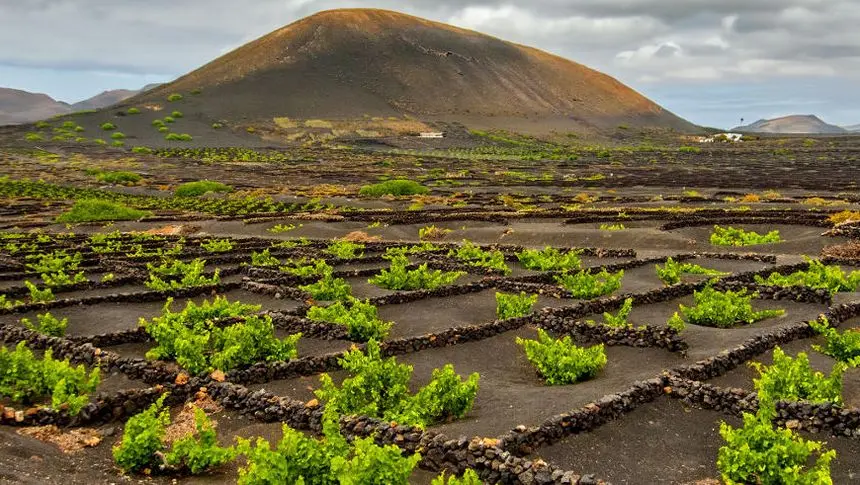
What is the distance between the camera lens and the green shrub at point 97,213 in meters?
A: 53.3

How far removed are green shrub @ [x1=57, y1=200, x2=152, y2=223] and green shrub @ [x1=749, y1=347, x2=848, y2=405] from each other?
51.8m

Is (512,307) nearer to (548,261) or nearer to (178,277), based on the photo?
(548,261)

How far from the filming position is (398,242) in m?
39.6

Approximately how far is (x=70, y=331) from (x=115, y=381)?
5764 millimetres

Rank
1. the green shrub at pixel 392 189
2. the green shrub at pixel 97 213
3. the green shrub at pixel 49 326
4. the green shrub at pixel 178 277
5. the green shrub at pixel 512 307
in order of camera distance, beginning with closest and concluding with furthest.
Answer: the green shrub at pixel 49 326 < the green shrub at pixel 512 307 < the green shrub at pixel 178 277 < the green shrub at pixel 97 213 < the green shrub at pixel 392 189

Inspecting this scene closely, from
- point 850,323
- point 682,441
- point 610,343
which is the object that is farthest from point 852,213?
point 682,441

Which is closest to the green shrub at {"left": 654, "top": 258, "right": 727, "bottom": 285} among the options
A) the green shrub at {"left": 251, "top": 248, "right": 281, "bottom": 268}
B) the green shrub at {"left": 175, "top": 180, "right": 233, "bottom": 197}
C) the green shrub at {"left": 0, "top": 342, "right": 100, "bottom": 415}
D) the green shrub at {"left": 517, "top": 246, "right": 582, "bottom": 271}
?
the green shrub at {"left": 517, "top": 246, "right": 582, "bottom": 271}

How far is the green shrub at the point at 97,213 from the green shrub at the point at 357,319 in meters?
40.6

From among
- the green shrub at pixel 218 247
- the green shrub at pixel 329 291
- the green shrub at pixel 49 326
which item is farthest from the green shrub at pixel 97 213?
the green shrub at pixel 49 326

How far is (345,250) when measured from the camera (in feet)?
112

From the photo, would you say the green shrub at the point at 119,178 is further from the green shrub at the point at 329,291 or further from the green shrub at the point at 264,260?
the green shrub at the point at 329,291

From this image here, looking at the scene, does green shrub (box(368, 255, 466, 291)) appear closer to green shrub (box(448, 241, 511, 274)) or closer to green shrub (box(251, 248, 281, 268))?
green shrub (box(448, 241, 511, 274))

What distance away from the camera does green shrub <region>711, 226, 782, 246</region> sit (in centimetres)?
3638

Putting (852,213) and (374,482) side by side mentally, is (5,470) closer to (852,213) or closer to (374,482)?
(374,482)
